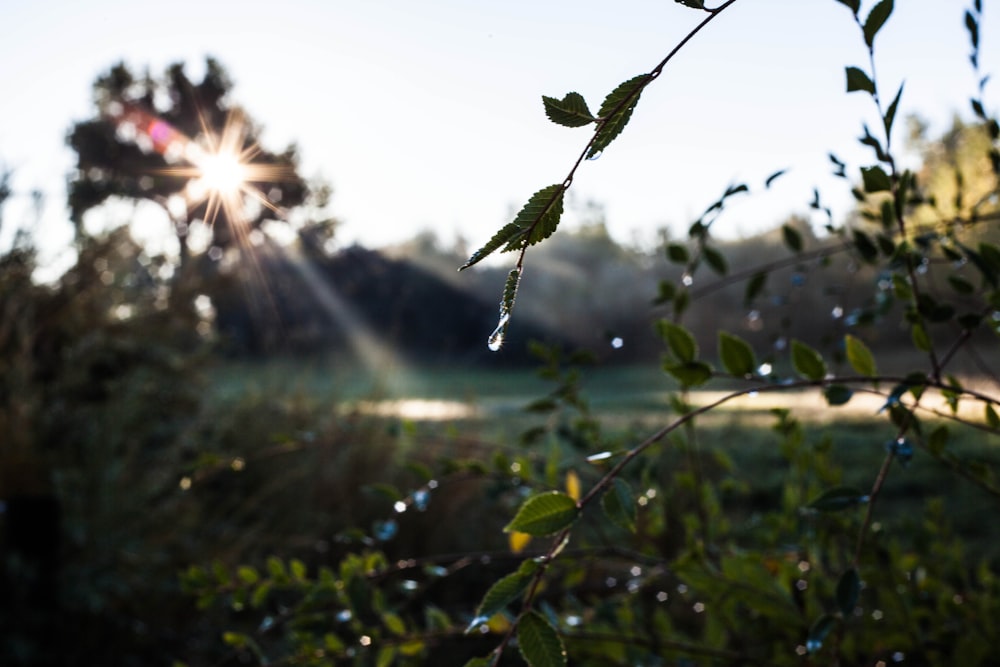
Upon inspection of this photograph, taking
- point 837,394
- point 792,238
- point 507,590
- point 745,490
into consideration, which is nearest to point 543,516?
point 507,590

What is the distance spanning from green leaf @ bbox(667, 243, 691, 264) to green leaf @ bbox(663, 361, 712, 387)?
44cm

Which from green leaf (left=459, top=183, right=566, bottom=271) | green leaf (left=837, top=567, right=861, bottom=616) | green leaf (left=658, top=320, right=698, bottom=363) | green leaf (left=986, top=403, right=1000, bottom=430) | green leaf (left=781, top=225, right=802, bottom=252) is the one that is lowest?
green leaf (left=837, top=567, right=861, bottom=616)

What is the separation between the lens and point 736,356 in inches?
28.0

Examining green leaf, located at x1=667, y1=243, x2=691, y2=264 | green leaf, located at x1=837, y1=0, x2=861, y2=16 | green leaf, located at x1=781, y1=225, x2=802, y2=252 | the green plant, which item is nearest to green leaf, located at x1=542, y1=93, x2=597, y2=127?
the green plant

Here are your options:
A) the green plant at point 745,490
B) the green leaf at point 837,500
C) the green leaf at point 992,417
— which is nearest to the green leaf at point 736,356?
the green plant at point 745,490

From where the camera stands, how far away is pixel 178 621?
233 cm

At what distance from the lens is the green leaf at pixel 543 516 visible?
527 mm

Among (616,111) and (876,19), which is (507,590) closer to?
(616,111)

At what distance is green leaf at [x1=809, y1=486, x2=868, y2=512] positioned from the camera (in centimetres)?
67

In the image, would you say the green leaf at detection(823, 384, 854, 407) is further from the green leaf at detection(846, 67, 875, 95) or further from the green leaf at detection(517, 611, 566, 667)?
the green leaf at detection(517, 611, 566, 667)

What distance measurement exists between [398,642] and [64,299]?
9.05 feet

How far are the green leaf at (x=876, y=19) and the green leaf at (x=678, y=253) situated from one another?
0.50m

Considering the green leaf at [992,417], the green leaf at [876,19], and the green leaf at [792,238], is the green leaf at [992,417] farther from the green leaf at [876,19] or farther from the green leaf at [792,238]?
the green leaf at [792,238]

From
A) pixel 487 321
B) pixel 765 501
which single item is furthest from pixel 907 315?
pixel 487 321
